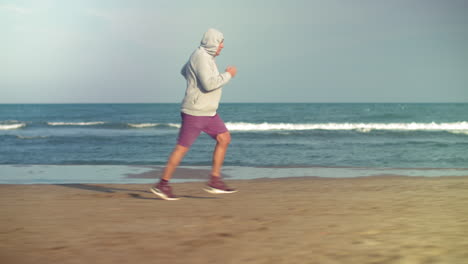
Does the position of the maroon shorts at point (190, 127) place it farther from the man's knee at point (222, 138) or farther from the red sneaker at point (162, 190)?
the red sneaker at point (162, 190)

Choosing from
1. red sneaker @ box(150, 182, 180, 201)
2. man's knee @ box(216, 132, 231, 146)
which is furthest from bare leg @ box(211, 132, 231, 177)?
red sneaker @ box(150, 182, 180, 201)

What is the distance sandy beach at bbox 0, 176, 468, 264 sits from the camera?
2709 millimetres

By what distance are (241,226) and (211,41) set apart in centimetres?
196

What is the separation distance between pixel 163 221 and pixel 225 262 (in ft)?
4.00

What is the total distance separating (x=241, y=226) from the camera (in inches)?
135

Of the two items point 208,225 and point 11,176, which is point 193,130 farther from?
point 11,176

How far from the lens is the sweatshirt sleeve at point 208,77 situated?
4328 mm

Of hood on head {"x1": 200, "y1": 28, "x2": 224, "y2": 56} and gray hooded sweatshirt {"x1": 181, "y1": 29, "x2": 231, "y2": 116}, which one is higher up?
hood on head {"x1": 200, "y1": 28, "x2": 224, "y2": 56}

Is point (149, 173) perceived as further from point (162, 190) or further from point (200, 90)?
point (200, 90)

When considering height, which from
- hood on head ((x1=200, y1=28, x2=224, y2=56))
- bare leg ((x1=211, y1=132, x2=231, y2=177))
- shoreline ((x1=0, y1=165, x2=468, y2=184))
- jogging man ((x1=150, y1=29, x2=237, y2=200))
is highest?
hood on head ((x1=200, y1=28, x2=224, y2=56))

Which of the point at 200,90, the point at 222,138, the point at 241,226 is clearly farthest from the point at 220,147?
the point at 241,226

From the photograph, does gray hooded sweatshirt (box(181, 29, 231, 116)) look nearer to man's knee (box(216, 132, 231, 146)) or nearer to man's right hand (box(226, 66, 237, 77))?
man's right hand (box(226, 66, 237, 77))

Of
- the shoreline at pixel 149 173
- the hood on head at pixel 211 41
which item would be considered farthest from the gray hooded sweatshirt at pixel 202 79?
the shoreline at pixel 149 173

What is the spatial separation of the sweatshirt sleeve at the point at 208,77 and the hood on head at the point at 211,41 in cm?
16
